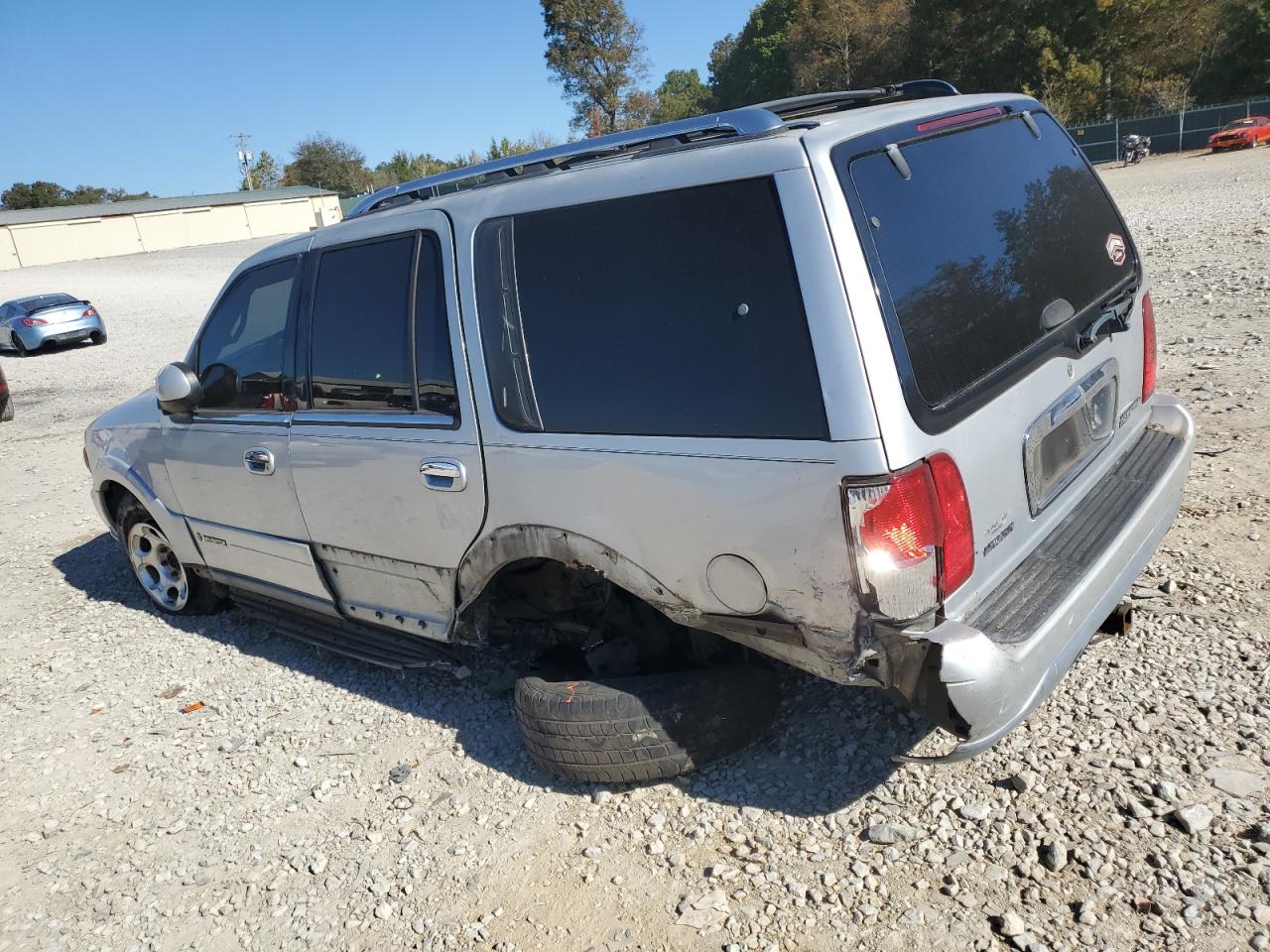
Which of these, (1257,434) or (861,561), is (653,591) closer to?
(861,561)

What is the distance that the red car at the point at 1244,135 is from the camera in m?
31.4

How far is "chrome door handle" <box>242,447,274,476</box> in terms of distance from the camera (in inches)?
154

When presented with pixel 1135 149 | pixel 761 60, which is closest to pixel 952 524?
pixel 1135 149

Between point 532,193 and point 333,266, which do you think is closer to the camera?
point 532,193

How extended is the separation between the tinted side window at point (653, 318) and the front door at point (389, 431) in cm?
27

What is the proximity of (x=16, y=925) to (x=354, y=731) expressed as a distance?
4.17ft

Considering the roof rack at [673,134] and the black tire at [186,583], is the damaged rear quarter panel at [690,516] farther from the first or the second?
the black tire at [186,583]

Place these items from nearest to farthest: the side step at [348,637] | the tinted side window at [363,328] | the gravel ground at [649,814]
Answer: the gravel ground at [649,814], the tinted side window at [363,328], the side step at [348,637]

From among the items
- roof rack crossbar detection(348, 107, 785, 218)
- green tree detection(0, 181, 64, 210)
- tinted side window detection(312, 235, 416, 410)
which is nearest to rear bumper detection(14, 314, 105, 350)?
roof rack crossbar detection(348, 107, 785, 218)

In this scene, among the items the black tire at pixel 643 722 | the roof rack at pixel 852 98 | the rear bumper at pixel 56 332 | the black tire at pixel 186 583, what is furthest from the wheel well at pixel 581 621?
the rear bumper at pixel 56 332

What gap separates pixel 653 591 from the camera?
2.76 m

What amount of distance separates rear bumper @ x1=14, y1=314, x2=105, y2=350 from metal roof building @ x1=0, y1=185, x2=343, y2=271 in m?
35.3

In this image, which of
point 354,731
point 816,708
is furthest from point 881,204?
point 354,731

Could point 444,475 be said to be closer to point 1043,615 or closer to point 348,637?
point 348,637
